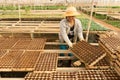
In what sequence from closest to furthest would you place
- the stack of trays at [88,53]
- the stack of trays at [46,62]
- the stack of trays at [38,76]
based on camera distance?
the stack of trays at [38,76], the stack of trays at [46,62], the stack of trays at [88,53]

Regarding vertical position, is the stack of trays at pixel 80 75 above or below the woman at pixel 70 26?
below

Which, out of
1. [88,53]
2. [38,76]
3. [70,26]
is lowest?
[38,76]

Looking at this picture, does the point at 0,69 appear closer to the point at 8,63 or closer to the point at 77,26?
the point at 8,63

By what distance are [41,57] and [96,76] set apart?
1.17 metres

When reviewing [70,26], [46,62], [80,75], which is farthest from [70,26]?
[80,75]

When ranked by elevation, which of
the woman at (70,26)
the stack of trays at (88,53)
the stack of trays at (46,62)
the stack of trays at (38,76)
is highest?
the woman at (70,26)

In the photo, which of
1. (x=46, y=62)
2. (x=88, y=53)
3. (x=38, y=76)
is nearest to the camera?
(x=38, y=76)

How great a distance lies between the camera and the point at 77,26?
368 centimetres

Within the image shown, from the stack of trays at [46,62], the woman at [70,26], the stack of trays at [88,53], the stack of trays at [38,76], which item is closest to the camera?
the stack of trays at [38,76]

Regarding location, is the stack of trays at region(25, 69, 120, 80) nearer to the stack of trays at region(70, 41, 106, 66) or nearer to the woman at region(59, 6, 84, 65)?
the stack of trays at region(70, 41, 106, 66)

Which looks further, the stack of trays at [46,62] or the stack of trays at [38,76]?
the stack of trays at [46,62]

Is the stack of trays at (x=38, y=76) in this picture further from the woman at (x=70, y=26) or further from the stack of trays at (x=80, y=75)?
the woman at (x=70, y=26)

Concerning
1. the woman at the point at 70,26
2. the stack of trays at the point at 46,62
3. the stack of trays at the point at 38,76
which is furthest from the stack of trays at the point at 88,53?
the stack of trays at the point at 38,76

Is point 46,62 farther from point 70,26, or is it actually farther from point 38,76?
point 70,26
